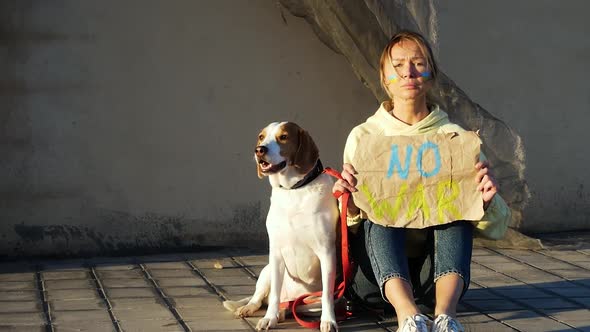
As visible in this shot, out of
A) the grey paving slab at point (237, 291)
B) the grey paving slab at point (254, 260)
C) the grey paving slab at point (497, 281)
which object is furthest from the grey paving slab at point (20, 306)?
the grey paving slab at point (497, 281)

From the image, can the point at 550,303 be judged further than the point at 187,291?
No

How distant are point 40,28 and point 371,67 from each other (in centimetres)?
219

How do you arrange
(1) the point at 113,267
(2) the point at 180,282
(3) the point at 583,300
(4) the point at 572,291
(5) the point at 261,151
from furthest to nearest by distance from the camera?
(1) the point at 113,267, (2) the point at 180,282, (4) the point at 572,291, (3) the point at 583,300, (5) the point at 261,151

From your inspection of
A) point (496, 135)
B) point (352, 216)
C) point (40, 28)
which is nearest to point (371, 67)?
point (496, 135)

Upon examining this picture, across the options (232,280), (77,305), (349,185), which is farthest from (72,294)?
(349,185)

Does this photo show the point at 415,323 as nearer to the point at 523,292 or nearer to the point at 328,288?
the point at 328,288

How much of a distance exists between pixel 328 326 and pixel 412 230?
2.07 ft

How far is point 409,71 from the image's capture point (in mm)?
4809

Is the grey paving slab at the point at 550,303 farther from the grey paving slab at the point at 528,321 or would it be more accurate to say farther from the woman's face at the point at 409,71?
the woman's face at the point at 409,71

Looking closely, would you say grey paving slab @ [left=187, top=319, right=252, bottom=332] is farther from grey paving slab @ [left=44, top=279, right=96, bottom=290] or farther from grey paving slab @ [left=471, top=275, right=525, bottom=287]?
grey paving slab @ [left=471, top=275, right=525, bottom=287]

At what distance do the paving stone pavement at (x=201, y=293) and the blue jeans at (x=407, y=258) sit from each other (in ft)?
0.69

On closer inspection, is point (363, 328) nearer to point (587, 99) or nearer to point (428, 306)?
point (428, 306)

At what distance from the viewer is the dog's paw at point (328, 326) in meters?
4.67

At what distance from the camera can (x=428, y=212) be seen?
15.5 feet
